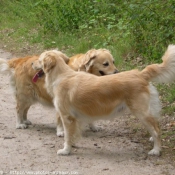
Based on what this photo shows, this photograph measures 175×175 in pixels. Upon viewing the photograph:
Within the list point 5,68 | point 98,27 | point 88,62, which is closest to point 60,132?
point 88,62

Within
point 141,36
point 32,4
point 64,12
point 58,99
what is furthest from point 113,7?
point 58,99

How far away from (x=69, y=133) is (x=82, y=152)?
0.35 metres

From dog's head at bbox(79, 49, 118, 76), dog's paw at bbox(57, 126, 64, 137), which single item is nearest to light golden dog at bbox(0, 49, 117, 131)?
dog's head at bbox(79, 49, 118, 76)

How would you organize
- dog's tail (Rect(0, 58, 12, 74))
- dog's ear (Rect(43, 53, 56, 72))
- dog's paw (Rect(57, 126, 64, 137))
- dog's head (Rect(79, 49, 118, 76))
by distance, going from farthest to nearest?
1. dog's tail (Rect(0, 58, 12, 74))
2. dog's head (Rect(79, 49, 118, 76))
3. dog's paw (Rect(57, 126, 64, 137))
4. dog's ear (Rect(43, 53, 56, 72))

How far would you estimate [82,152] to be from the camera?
6336 mm

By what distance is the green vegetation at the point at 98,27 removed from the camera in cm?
979

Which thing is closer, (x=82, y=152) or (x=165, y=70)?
(x=165, y=70)

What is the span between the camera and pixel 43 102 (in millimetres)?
7395

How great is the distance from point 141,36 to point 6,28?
23.0 ft

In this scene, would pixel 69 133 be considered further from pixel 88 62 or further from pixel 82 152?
pixel 88 62

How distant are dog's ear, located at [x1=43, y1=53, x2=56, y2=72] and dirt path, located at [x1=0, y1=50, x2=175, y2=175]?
1.20 metres

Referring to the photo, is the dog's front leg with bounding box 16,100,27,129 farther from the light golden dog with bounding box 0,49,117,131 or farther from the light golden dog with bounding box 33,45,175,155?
the light golden dog with bounding box 33,45,175,155

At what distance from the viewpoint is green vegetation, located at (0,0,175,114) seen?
9.79 metres

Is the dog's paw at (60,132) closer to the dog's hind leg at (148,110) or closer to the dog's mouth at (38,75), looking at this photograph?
the dog's mouth at (38,75)
